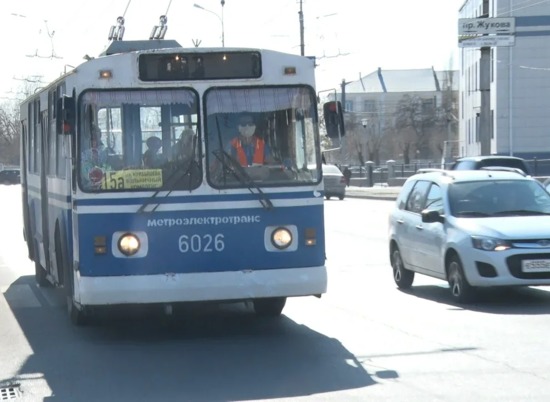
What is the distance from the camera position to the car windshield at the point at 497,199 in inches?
560

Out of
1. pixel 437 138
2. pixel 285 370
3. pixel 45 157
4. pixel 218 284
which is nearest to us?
pixel 285 370

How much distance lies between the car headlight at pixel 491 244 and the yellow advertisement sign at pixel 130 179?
172 inches

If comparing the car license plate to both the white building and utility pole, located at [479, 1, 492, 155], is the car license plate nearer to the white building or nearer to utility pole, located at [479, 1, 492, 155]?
utility pole, located at [479, 1, 492, 155]

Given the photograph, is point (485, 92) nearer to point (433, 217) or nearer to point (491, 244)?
point (433, 217)

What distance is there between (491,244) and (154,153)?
178 inches

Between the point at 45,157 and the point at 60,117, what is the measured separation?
3.55m

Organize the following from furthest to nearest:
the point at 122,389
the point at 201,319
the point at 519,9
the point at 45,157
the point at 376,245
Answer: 1. the point at 519,9
2. the point at 376,245
3. the point at 45,157
4. the point at 201,319
5. the point at 122,389

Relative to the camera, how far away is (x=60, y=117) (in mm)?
10859

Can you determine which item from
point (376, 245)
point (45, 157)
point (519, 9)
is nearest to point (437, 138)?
point (519, 9)

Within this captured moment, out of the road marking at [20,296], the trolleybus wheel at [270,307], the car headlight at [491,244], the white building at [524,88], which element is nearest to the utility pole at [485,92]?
the road marking at [20,296]

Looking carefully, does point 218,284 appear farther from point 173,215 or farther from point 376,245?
point 376,245

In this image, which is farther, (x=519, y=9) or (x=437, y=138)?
(x=437, y=138)

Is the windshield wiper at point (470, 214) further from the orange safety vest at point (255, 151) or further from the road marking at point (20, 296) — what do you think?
the road marking at point (20, 296)

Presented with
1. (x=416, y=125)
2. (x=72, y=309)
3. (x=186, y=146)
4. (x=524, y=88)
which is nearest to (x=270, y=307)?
(x=72, y=309)
